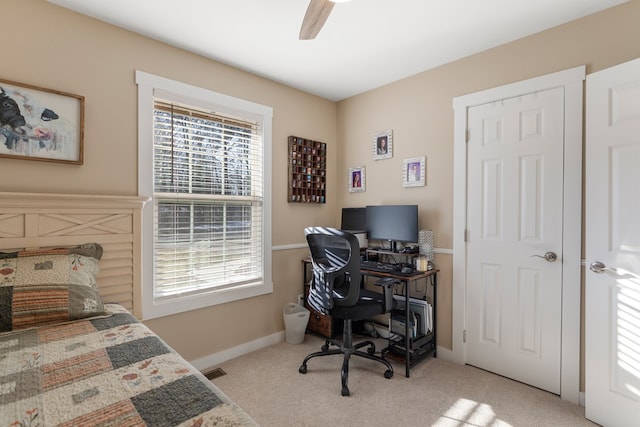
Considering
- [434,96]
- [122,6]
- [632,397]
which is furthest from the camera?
[434,96]

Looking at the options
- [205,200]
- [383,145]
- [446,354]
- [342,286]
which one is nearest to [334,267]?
[342,286]

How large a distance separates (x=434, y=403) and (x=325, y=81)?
288 cm

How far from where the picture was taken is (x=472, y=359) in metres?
2.66

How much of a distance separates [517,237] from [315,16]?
2.09 m

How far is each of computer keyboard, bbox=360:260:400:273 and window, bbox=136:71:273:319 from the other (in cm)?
94

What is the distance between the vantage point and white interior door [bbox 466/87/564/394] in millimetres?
2248

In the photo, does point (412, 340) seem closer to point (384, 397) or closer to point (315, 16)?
point (384, 397)

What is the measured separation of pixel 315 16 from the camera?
1.64 m

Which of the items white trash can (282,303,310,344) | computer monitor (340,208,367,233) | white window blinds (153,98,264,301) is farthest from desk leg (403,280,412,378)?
white window blinds (153,98,264,301)

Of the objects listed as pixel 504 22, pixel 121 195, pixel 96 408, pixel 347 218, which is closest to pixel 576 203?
pixel 504 22

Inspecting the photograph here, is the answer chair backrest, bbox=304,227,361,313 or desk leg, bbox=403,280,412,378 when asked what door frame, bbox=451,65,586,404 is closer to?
desk leg, bbox=403,280,412,378

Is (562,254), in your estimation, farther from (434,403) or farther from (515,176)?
(434,403)

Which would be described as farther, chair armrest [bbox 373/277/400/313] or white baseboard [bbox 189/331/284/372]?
white baseboard [bbox 189/331/284/372]

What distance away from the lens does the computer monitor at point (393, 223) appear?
2.83 metres
